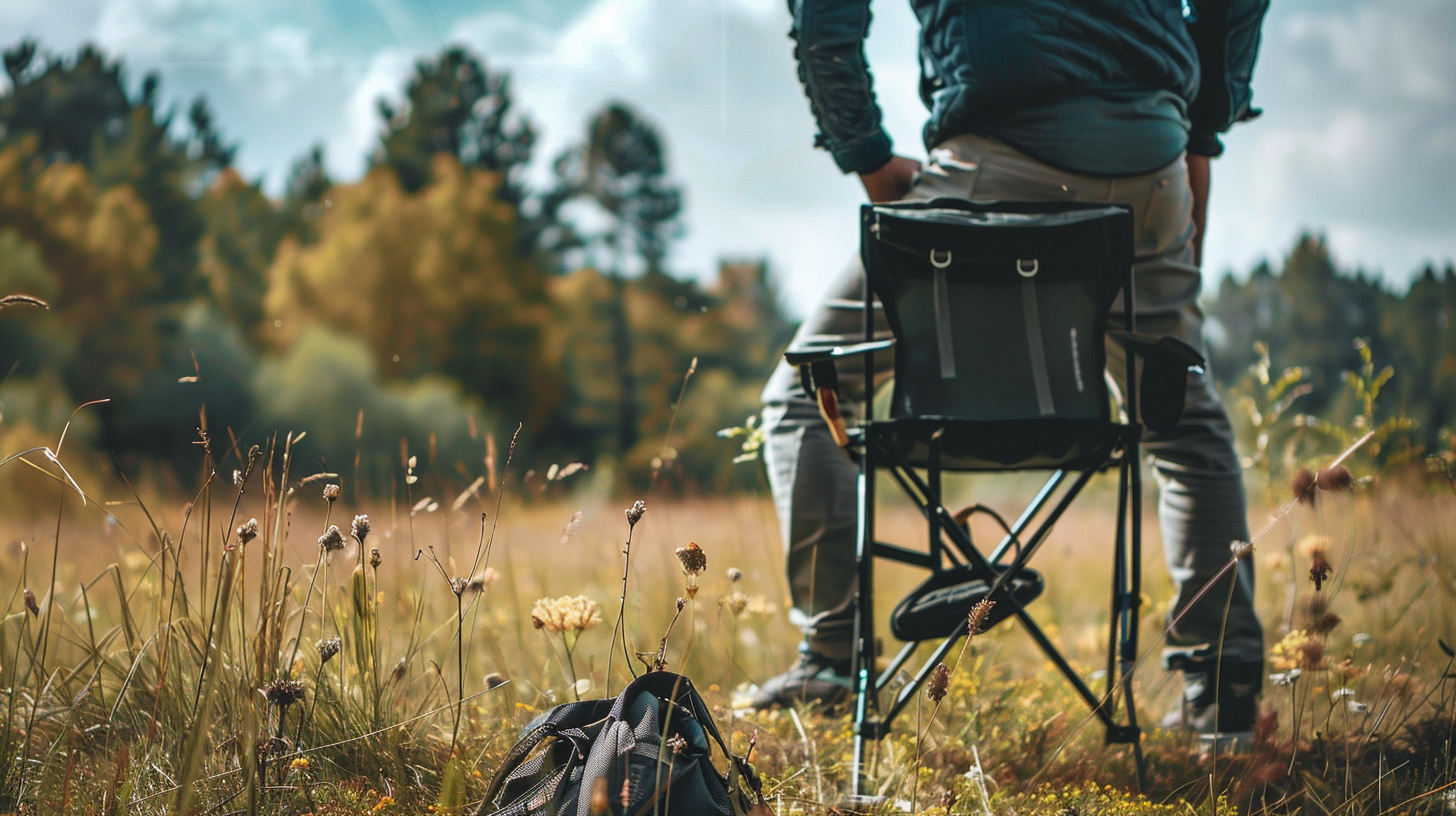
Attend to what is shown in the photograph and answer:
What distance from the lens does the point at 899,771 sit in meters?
1.74

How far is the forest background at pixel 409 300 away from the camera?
753 inches

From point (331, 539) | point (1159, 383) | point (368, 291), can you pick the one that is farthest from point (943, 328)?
point (368, 291)

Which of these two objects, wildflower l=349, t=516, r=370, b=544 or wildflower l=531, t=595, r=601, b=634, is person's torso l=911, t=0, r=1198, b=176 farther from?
wildflower l=349, t=516, r=370, b=544

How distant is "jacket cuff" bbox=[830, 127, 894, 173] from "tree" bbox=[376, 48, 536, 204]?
27.1 metres

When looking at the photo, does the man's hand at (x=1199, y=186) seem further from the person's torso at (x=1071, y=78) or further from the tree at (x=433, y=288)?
the tree at (x=433, y=288)

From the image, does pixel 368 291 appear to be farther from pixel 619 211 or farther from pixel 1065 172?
pixel 1065 172

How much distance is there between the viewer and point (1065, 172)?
1988 mm

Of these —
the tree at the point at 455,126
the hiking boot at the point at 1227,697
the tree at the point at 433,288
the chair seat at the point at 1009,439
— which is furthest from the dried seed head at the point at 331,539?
the tree at the point at 455,126

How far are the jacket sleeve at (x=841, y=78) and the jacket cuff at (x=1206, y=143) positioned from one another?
746 mm

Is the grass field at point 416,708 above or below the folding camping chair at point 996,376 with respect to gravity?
below

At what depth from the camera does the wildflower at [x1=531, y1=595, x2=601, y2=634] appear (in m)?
1.54

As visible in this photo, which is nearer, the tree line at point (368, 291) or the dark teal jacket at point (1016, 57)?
the dark teal jacket at point (1016, 57)

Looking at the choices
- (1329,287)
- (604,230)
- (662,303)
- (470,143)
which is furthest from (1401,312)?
(470,143)

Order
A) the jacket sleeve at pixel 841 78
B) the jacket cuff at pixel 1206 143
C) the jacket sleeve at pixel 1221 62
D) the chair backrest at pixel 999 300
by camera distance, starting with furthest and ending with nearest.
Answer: the jacket cuff at pixel 1206 143 < the jacket sleeve at pixel 1221 62 < the jacket sleeve at pixel 841 78 < the chair backrest at pixel 999 300
